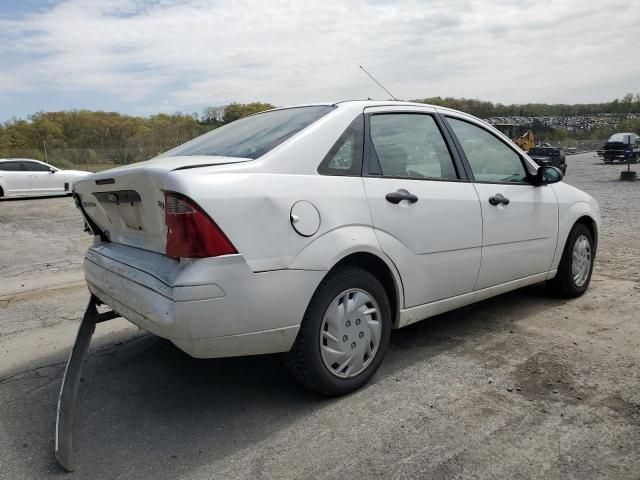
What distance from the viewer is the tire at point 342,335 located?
283 centimetres

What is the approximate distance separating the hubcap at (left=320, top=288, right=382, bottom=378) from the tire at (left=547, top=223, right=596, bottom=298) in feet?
7.90

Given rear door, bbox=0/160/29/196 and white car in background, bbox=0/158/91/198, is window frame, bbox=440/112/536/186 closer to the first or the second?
white car in background, bbox=0/158/91/198

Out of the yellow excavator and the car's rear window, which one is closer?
the car's rear window

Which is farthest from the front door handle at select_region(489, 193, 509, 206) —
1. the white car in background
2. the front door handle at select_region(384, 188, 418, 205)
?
the white car in background

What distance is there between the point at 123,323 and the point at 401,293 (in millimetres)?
2571

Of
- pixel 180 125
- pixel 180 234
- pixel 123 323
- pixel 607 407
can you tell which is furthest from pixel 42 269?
pixel 180 125

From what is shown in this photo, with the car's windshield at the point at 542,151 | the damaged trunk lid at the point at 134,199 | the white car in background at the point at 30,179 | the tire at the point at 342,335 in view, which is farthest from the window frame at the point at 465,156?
the car's windshield at the point at 542,151

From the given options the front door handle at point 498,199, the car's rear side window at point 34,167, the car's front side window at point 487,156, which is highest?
the car's rear side window at point 34,167

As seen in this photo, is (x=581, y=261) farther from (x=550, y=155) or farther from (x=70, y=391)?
(x=550, y=155)

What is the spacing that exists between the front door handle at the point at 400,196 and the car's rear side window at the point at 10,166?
18858mm

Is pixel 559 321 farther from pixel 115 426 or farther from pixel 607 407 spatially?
pixel 115 426

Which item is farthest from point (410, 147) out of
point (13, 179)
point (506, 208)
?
point (13, 179)

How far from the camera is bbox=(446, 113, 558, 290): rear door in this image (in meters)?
3.85

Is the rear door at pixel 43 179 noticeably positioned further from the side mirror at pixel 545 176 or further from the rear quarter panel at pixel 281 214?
the rear quarter panel at pixel 281 214
